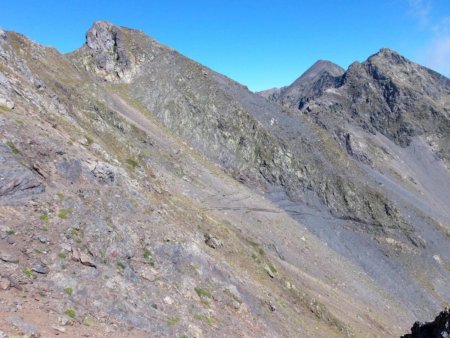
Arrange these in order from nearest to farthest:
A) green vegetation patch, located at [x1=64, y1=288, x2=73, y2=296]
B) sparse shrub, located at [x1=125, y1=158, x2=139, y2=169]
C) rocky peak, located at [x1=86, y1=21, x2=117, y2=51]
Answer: green vegetation patch, located at [x1=64, y1=288, x2=73, y2=296] → sparse shrub, located at [x1=125, y1=158, x2=139, y2=169] → rocky peak, located at [x1=86, y1=21, x2=117, y2=51]

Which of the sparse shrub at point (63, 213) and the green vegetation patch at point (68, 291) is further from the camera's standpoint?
the sparse shrub at point (63, 213)

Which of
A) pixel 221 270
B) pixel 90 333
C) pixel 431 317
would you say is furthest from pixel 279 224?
pixel 90 333

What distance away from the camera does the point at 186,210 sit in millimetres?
33406

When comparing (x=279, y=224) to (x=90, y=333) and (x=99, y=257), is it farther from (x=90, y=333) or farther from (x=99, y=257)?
(x=90, y=333)

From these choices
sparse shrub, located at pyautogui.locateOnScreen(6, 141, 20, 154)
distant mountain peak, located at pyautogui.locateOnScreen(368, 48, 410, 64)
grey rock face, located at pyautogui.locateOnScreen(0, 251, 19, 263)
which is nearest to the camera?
grey rock face, located at pyautogui.locateOnScreen(0, 251, 19, 263)

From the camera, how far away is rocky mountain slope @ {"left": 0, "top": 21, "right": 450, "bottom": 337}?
18500 millimetres

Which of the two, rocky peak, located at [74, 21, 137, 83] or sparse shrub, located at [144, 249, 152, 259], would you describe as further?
rocky peak, located at [74, 21, 137, 83]

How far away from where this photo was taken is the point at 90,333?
15445mm

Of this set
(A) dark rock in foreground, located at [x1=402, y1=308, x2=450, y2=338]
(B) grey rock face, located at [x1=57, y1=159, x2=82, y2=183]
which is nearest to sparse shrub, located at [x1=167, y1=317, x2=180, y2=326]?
Result: (B) grey rock face, located at [x1=57, y1=159, x2=82, y2=183]

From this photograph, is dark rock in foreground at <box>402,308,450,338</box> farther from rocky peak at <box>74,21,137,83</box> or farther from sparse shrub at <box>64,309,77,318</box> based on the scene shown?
rocky peak at <box>74,21,137,83</box>

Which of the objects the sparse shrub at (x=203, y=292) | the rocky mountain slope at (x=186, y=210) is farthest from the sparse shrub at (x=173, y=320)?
the sparse shrub at (x=203, y=292)

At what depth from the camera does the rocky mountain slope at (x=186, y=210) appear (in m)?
18.5

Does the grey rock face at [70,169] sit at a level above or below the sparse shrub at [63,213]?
above

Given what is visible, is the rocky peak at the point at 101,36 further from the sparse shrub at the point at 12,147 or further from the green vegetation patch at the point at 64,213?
the green vegetation patch at the point at 64,213
